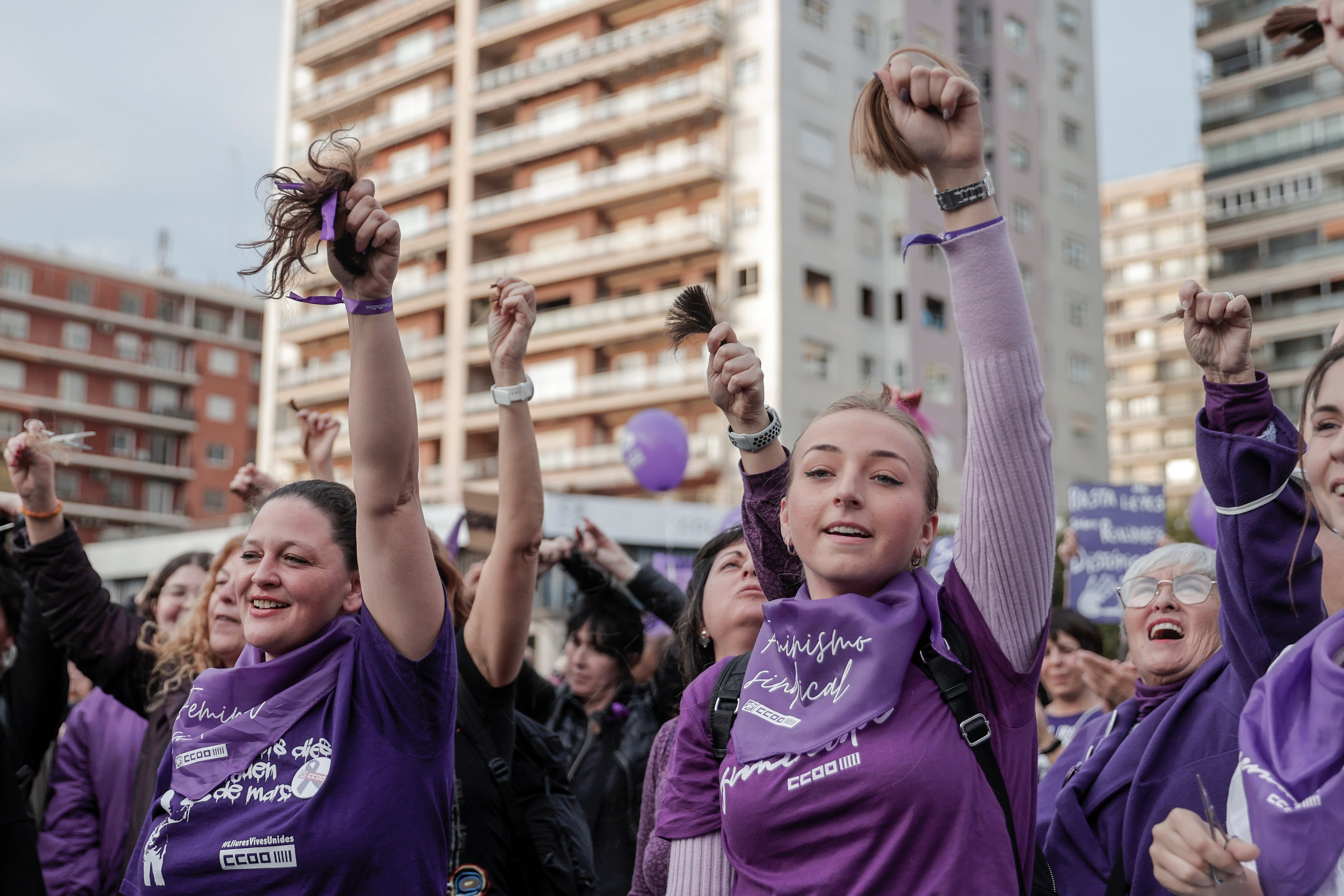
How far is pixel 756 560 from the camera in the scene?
10.2 ft

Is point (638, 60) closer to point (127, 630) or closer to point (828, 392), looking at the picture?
point (828, 392)

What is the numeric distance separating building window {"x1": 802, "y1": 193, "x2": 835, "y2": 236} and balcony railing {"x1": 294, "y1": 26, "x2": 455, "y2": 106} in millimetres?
13629

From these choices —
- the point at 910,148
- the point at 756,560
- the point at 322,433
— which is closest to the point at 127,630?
the point at 322,433

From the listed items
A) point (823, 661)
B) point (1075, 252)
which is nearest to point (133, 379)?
point (1075, 252)

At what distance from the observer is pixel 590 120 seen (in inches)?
1485

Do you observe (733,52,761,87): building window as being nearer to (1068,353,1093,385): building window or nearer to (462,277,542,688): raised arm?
(1068,353,1093,385): building window

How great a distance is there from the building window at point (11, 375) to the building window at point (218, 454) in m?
8.26

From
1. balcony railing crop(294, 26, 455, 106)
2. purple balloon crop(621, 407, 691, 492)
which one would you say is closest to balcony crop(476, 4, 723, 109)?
balcony railing crop(294, 26, 455, 106)

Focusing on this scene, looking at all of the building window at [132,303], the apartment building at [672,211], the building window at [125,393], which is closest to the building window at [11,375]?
the building window at [125,393]

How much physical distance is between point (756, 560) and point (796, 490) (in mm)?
686

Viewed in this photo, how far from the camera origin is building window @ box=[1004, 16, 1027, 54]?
135 feet

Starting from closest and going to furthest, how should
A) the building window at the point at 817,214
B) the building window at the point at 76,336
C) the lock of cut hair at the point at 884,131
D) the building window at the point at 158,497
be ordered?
1. the lock of cut hair at the point at 884,131
2. the building window at the point at 817,214
3. the building window at the point at 76,336
4. the building window at the point at 158,497

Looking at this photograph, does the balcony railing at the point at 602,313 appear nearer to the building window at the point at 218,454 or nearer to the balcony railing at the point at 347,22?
the balcony railing at the point at 347,22

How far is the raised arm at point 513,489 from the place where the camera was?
11.0ft
